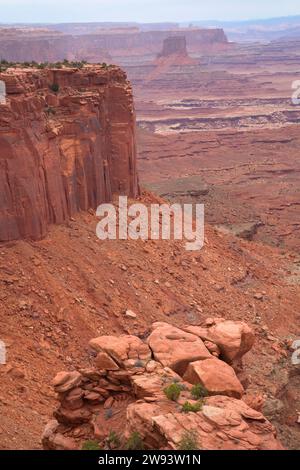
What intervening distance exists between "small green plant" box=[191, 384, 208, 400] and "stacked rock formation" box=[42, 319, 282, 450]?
157 millimetres

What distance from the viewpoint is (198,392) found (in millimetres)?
15094

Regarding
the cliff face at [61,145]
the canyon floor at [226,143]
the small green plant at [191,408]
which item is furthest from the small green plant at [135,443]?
the canyon floor at [226,143]

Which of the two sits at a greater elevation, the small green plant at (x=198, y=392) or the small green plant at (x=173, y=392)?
the small green plant at (x=173, y=392)

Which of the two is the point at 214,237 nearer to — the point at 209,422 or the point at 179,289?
the point at 179,289

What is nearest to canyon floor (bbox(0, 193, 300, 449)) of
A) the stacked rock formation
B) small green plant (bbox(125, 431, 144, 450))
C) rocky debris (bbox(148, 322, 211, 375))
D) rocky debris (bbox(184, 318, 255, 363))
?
rocky debris (bbox(184, 318, 255, 363))

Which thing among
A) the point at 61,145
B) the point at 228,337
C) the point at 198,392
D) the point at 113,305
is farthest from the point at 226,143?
the point at 198,392

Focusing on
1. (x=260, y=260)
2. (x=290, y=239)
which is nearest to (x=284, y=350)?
(x=260, y=260)

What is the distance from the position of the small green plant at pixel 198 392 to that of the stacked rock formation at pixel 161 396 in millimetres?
157

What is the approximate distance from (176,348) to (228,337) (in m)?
2.11

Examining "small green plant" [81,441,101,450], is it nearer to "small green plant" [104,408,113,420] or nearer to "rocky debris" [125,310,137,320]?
"small green plant" [104,408,113,420]

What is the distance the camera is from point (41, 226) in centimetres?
2488

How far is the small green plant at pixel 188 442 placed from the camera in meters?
12.7

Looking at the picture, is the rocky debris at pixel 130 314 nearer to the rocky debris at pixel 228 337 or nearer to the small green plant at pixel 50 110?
the rocky debris at pixel 228 337
